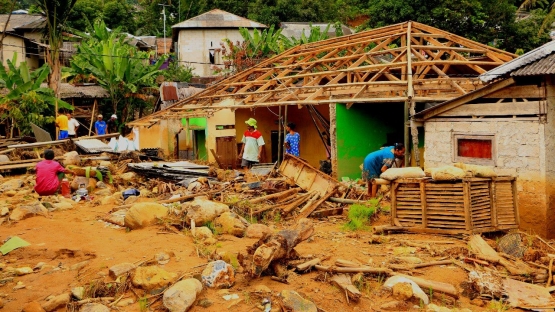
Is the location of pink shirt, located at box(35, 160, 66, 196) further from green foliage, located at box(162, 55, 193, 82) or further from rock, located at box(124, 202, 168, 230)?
green foliage, located at box(162, 55, 193, 82)

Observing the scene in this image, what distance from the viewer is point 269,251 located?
21.0ft

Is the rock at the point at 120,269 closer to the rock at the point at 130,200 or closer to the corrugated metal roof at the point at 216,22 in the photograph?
the rock at the point at 130,200

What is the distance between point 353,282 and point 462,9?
71.2ft

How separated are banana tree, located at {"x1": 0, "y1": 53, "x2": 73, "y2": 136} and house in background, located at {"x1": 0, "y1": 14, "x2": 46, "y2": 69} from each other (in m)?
10.4

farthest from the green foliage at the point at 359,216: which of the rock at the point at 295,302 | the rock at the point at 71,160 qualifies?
the rock at the point at 71,160

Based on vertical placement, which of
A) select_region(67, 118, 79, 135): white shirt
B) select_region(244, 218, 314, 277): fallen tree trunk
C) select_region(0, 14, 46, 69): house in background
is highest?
select_region(0, 14, 46, 69): house in background

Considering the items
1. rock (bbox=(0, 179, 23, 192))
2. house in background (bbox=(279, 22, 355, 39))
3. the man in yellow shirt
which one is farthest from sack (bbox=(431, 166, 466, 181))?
house in background (bbox=(279, 22, 355, 39))

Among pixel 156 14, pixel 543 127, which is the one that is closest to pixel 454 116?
pixel 543 127

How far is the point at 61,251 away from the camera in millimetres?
7855

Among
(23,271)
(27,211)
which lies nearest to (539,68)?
(23,271)

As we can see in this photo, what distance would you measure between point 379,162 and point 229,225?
361 centimetres

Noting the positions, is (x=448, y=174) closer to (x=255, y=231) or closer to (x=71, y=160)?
(x=255, y=231)

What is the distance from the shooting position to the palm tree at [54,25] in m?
19.8

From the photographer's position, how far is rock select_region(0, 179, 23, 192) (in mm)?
12782
